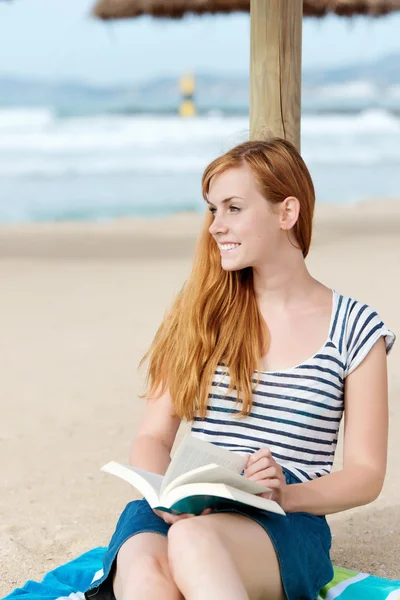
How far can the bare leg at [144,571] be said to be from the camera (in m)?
1.75

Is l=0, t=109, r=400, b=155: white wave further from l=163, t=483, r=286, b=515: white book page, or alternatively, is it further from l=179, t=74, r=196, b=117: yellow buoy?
l=163, t=483, r=286, b=515: white book page

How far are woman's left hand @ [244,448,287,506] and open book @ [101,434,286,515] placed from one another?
3 cm

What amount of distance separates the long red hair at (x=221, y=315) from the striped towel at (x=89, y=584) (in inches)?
20.0

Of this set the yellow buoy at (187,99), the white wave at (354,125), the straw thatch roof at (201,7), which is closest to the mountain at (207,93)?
the yellow buoy at (187,99)

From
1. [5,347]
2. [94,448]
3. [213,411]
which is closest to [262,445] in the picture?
[213,411]

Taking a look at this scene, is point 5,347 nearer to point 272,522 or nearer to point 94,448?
point 94,448

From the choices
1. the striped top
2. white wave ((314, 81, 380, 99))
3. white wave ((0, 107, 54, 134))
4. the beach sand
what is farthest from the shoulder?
white wave ((314, 81, 380, 99))

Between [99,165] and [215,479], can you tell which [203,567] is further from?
[99,165]

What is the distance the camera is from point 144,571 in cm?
178

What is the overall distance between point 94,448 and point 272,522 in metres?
1.89

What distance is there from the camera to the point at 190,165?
17.2m

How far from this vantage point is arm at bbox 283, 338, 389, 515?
77.2 inches

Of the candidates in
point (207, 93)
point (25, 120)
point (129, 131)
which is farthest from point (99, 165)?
point (207, 93)

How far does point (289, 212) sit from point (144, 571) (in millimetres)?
804
